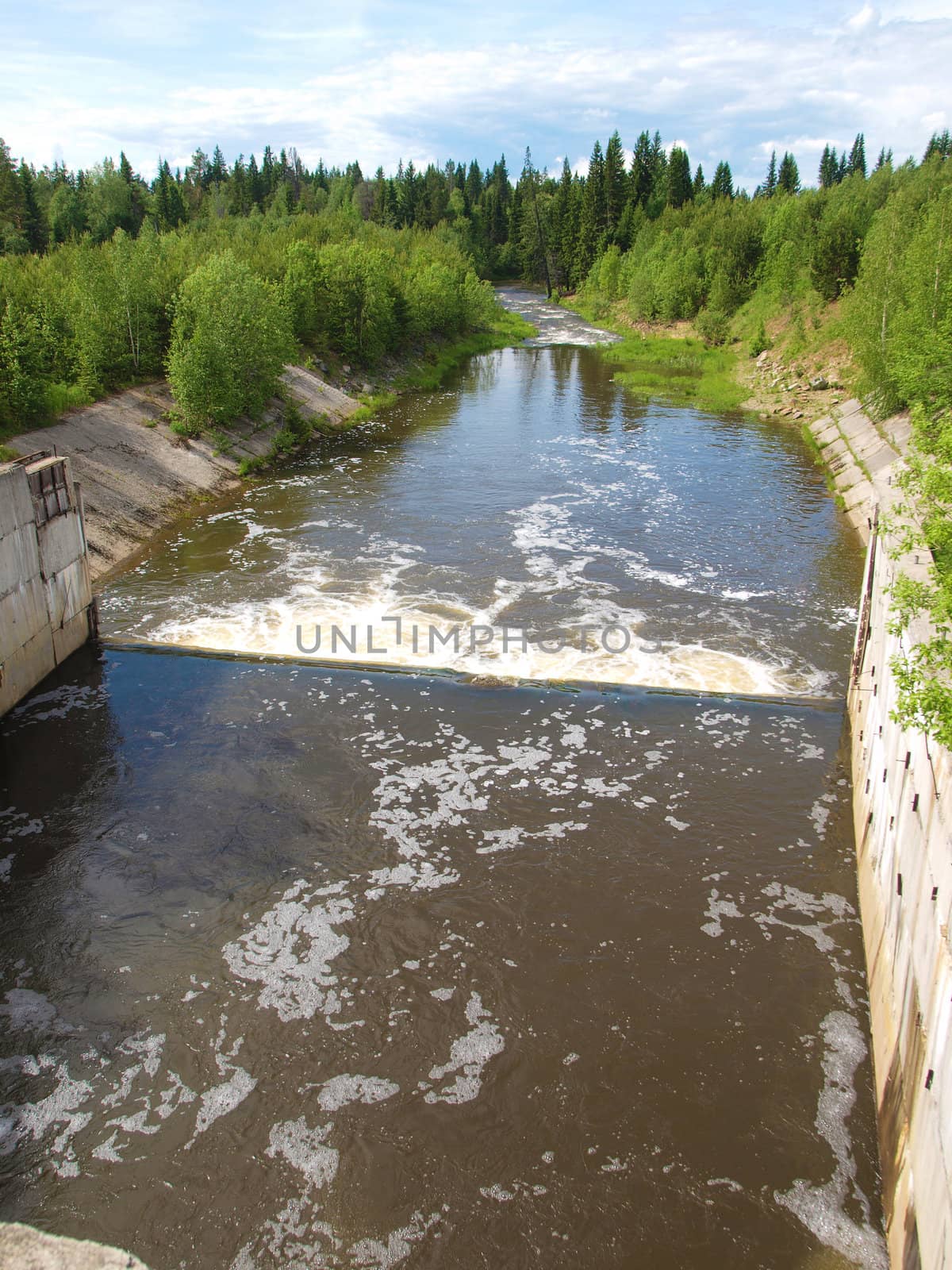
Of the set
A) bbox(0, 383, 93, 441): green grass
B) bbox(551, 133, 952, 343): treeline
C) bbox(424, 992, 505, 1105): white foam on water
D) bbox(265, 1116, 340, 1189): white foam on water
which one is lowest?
bbox(265, 1116, 340, 1189): white foam on water

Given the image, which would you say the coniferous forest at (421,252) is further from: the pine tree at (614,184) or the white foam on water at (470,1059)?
the white foam on water at (470,1059)

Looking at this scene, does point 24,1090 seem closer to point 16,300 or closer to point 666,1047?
point 666,1047

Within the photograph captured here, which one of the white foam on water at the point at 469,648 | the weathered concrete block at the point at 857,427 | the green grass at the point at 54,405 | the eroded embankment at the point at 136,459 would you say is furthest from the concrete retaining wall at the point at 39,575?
the weathered concrete block at the point at 857,427

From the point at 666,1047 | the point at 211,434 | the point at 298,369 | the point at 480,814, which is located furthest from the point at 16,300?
the point at 666,1047

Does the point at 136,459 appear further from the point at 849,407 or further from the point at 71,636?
the point at 849,407

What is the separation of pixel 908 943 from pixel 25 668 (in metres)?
19.3

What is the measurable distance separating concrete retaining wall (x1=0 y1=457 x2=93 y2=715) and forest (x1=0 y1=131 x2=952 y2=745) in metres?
12.8

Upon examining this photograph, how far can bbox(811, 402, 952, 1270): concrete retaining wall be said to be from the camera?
7.95 meters

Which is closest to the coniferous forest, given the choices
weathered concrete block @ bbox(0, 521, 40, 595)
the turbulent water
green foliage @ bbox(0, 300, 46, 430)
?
green foliage @ bbox(0, 300, 46, 430)

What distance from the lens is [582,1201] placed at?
9555 mm

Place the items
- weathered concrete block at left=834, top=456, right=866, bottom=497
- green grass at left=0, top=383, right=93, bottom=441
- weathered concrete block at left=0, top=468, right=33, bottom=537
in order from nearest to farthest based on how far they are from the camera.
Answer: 1. weathered concrete block at left=0, top=468, right=33, bottom=537
2. green grass at left=0, top=383, right=93, bottom=441
3. weathered concrete block at left=834, top=456, right=866, bottom=497

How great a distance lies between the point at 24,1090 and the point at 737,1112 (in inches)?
352

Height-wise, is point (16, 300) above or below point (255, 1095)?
above

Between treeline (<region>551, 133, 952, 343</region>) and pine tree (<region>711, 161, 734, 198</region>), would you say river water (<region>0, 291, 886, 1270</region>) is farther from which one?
pine tree (<region>711, 161, 734, 198</region>)
